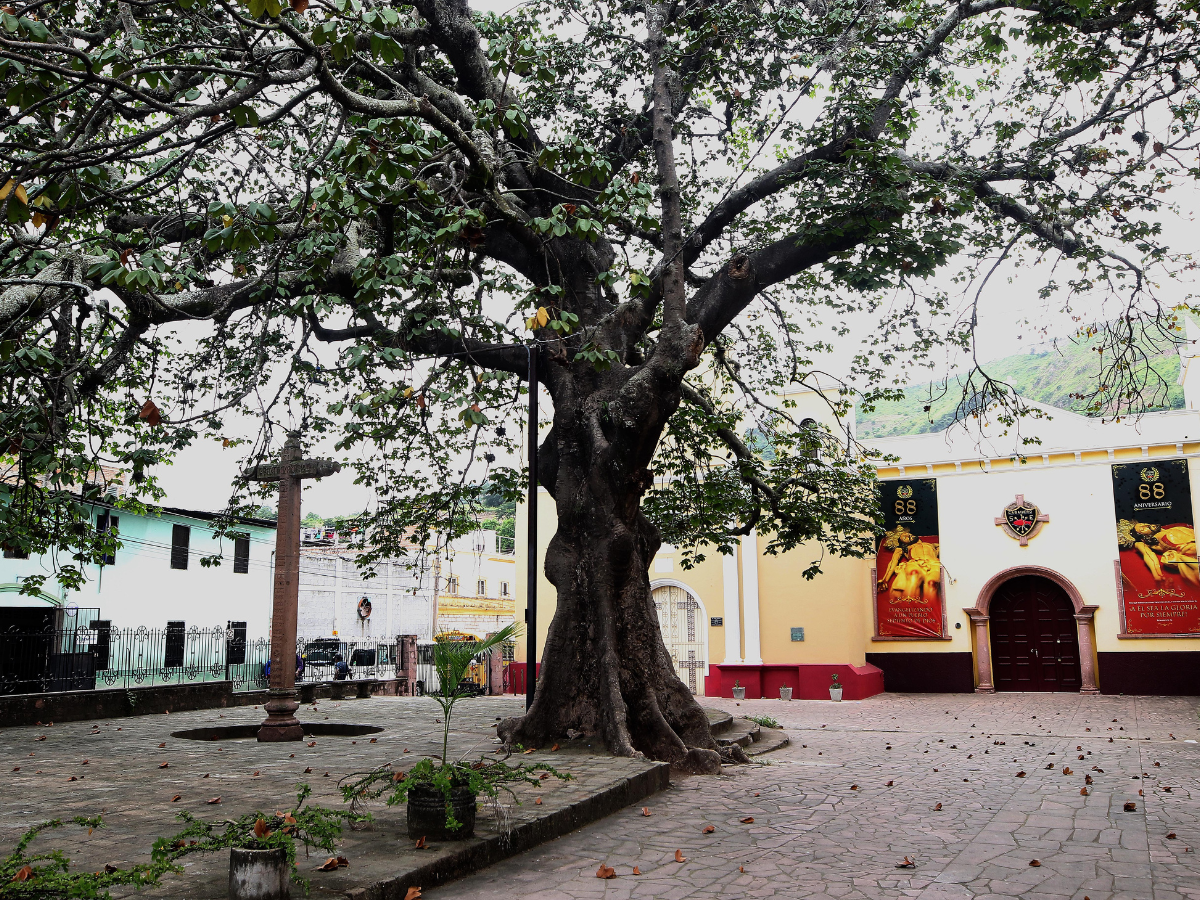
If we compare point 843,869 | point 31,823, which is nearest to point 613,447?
point 843,869

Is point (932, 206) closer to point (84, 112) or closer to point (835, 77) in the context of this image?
point (835, 77)

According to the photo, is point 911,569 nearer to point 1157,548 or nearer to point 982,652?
point 982,652

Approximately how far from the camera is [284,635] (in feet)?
35.2

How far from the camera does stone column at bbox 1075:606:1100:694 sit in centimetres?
1948

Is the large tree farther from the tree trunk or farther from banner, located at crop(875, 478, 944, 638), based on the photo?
banner, located at crop(875, 478, 944, 638)

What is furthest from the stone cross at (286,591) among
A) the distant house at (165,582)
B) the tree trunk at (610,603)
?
the distant house at (165,582)

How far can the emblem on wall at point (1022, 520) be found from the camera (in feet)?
66.8

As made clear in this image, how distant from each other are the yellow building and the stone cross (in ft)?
40.6

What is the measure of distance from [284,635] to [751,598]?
13.0m

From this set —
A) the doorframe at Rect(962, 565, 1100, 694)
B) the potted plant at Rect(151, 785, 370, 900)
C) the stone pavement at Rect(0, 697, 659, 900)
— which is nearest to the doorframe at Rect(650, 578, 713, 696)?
the doorframe at Rect(962, 565, 1100, 694)

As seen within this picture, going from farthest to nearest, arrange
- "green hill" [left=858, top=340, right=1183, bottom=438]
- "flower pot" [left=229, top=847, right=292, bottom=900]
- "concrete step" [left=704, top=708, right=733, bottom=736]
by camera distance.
Result: "green hill" [left=858, top=340, right=1183, bottom=438] → "concrete step" [left=704, top=708, right=733, bottom=736] → "flower pot" [left=229, top=847, right=292, bottom=900]

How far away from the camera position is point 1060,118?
31.1ft

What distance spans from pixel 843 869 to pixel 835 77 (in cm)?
758

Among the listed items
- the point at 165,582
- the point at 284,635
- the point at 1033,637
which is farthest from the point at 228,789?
the point at 165,582
